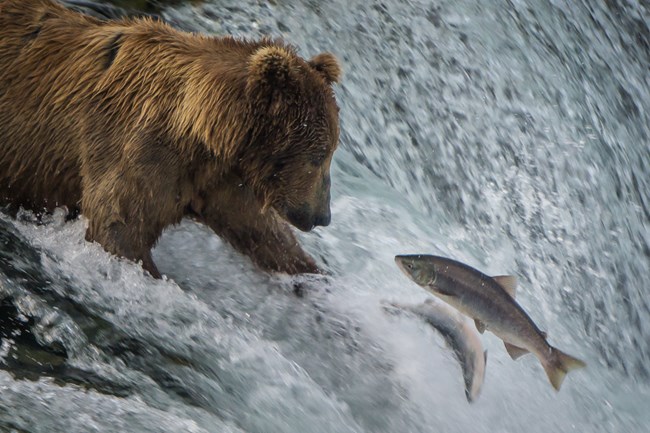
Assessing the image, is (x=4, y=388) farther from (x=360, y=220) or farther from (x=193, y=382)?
(x=360, y=220)

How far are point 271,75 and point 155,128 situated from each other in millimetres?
504

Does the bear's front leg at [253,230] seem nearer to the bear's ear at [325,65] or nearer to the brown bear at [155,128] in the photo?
the brown bear at [155,128]

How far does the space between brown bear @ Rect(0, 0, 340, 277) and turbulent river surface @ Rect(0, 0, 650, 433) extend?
0.19 m

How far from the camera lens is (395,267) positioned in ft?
19.8

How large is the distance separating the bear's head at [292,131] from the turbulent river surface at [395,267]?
1.75ft

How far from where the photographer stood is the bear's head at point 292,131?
14.7ft

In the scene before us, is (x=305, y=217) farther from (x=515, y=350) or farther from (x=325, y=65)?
(x=515, y=350)

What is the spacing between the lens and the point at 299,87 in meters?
4.53

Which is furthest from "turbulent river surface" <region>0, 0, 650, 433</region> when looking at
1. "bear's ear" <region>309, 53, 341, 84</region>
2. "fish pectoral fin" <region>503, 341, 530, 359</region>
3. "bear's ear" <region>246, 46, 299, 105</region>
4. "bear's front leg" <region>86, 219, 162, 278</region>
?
"bear's ear" <region>309, 53, 341, 84</region>

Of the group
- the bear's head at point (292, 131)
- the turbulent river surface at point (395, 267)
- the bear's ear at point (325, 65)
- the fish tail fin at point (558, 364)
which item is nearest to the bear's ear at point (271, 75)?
the bear's head at point (292, 131)

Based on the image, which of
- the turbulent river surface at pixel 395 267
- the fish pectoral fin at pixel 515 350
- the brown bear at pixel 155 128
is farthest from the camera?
the fish pectoral fin at pixel 515 350

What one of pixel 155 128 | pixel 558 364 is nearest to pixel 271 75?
pixel 155 128

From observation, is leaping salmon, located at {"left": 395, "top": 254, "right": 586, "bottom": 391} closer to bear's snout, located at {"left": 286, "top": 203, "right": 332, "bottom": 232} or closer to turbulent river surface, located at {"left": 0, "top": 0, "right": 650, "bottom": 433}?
bear's snout, located at {"left": 286, "top": 203, "right": 332, "bottom": 232}

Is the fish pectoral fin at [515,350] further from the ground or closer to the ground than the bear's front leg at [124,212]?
further from the ground
